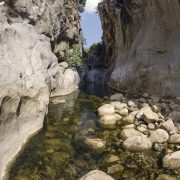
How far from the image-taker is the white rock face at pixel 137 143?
1093 cm

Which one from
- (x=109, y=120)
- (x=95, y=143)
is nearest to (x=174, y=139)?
(x=95, y=143)

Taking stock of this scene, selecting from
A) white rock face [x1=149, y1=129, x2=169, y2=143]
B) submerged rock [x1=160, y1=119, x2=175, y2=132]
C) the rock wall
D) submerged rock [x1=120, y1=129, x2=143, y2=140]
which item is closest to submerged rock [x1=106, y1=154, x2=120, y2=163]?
submerged rock [x1=120, y1=129, x2=143, y2=140]

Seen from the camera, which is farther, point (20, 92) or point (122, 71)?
point (122, 71)

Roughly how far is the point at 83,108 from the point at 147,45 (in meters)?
9.05

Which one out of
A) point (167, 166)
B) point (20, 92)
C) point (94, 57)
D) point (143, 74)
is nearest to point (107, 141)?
point (167, 166)

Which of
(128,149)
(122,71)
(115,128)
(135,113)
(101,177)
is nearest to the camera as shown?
(101,177)

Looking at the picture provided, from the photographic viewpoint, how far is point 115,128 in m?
13.6

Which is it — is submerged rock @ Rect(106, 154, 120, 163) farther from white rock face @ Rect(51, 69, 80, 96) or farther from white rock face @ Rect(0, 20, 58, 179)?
white rock face @ Rect(51, 69, 80, 96)

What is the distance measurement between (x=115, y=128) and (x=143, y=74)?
11186 millimetres

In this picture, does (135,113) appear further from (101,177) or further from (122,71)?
(122,71)

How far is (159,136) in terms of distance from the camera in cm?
1191

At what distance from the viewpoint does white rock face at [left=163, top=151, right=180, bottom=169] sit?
377 inches

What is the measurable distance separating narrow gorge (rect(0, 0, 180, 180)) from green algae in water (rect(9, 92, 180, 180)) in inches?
1.2

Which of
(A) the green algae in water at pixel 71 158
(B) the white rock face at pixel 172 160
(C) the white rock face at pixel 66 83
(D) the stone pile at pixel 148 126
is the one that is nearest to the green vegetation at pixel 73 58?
(C) the white rock face at pixel 66 83
